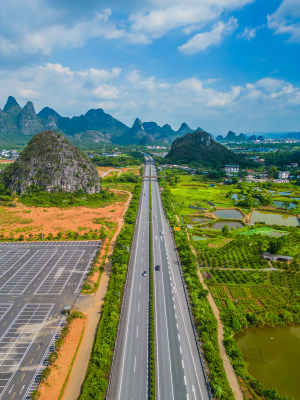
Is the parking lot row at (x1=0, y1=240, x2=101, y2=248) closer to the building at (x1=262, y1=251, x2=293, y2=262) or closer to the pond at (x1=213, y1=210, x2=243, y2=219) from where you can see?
the building at (x1=262, y1=251, x2=293, y2=262)

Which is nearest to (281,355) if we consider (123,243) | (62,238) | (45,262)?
(123,243)

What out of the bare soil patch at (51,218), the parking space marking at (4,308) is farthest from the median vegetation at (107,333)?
the bare soil patch at (51,218)

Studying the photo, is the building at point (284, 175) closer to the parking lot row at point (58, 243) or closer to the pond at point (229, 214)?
the pond at point (229, 214)

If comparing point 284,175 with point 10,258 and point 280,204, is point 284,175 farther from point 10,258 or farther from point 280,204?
point 10,258

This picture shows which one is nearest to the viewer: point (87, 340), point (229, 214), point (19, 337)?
point (87, 340)

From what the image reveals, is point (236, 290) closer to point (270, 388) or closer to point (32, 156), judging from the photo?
point (270, 388)

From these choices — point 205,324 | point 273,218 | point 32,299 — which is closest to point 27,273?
point 32,299

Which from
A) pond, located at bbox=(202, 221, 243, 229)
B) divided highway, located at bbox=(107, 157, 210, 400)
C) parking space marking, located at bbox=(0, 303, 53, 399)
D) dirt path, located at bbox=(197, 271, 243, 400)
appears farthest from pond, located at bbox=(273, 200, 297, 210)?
parking space marking, located at bbox=(0, 303, 53, 399)
